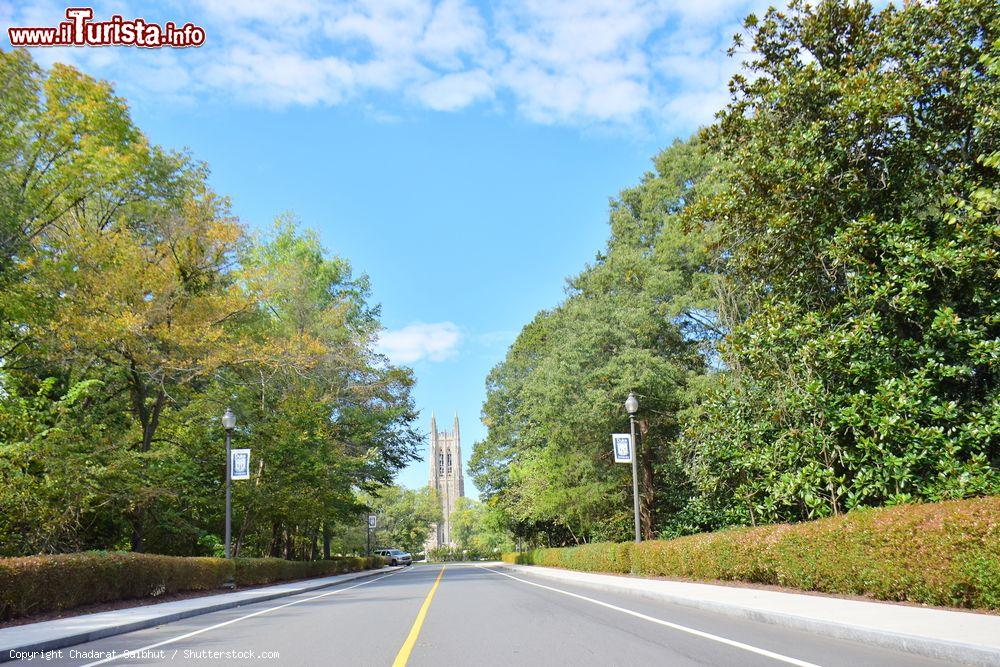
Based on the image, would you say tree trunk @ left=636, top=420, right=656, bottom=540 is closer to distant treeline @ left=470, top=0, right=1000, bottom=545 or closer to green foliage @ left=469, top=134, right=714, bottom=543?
green foliage @ left=469, top=134, right=714, bottom=543

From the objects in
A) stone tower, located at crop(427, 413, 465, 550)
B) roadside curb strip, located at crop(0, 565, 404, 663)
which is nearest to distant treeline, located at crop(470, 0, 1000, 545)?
roadside curb strip, located at crop(0, 565, 404, 663)

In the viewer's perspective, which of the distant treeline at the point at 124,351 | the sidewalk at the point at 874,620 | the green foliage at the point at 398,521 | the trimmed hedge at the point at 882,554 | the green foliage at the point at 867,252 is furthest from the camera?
the green foliage at the point at 398,521

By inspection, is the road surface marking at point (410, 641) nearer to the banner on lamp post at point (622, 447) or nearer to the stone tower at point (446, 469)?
the banner on lamp post at point (622, 447)

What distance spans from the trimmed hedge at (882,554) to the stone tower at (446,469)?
12687cm

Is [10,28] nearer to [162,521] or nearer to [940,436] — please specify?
[162,521]

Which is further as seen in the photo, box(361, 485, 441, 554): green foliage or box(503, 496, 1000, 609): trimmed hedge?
box(361, 485, 441, 554): green foliage

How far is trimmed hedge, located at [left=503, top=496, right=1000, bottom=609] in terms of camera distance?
25.9 feet

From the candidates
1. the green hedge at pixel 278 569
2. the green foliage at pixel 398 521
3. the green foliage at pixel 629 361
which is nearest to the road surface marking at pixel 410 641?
the green hedge at pixel 278 569

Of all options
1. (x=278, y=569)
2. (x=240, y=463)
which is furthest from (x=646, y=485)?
(x=240, y=463)

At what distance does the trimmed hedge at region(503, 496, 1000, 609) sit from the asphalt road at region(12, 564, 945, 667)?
7.27 ft

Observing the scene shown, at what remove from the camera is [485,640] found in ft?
25.8

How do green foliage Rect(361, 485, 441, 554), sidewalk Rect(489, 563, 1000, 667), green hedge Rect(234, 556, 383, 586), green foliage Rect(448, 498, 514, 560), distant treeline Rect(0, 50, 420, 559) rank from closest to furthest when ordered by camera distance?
sidewalk Rect(489, 563, 1000, 667)
distant treeline Rect(0, 50, 420, 559)
green hedge Rect(234, 556, 383, 586)
green foliage Rect(448, 498, 514, 560)
green foliage Rect(361, 485, 441, 554)

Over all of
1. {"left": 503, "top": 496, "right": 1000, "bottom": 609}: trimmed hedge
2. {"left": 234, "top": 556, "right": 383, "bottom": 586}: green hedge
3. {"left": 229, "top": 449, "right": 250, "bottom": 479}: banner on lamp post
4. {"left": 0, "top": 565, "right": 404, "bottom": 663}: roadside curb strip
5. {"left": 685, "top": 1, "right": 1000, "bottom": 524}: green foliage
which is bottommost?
{"left": 234, "top": 556, "right": 383, "bottom": 586}: green hedge

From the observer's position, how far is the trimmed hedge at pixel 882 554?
7880 millimetres
